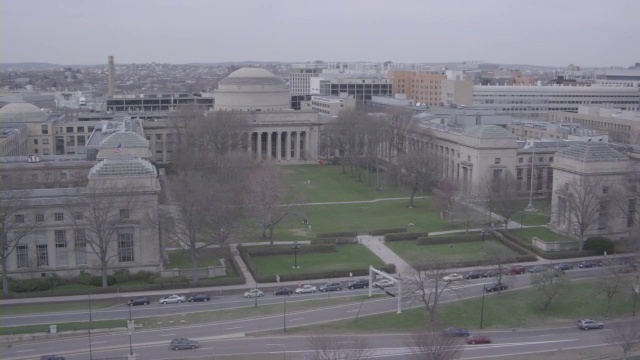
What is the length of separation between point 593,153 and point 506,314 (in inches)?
1080

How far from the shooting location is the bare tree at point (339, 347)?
35.4 metres

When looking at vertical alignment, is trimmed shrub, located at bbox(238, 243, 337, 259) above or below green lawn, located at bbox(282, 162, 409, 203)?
below

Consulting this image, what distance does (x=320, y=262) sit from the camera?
59.4 meters

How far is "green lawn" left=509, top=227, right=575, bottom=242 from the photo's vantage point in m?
65.9

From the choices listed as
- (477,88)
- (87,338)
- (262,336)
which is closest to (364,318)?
(262,336)

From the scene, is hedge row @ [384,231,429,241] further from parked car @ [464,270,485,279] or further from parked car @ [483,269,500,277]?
parked car @ [483,269,500,277]

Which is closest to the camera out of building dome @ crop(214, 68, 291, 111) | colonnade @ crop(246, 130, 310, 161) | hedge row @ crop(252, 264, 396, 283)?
hedge row @ crop(252, 264, 396, 283)

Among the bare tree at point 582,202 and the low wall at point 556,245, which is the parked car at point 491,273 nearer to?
the low wall at point 556,245

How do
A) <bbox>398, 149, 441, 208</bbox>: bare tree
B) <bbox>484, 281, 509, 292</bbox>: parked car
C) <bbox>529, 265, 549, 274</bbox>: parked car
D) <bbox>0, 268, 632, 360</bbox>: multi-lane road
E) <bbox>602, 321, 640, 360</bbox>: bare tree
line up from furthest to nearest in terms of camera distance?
<bbox>398, 149, 441, 208</bbox>: bare tree, <bbox>529, 265, 549, 274</bbox>: parked car, <bbox>484, 281, 509, 292</bbox>: parked car, <bbox>0, 268, 632, 360</bbox>: multi-lane road, <bbox>602, 321, 640, 360</bbox>: bare tree

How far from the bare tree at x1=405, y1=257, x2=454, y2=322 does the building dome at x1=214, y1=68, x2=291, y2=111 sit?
3360 inches

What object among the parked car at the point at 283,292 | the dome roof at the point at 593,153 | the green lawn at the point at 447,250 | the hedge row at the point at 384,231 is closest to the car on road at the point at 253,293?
the parked car at the point at 283,292

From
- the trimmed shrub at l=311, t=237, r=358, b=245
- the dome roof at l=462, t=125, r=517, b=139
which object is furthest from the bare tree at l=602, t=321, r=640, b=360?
the dome roof at l=462, t=125, r=517, b=139

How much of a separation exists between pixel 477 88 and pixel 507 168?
271 feet

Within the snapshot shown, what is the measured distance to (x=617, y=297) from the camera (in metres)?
49.6
